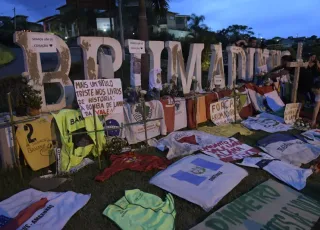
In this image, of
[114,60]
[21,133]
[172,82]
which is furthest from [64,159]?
[172,82]

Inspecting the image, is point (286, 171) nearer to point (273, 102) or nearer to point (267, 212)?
point (267, 212)

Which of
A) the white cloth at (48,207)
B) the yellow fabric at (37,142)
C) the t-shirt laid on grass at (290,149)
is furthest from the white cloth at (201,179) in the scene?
the yellow fabric at (37,142)

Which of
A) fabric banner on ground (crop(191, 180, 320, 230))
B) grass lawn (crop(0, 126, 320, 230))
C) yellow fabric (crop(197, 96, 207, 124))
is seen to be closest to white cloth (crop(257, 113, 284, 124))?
yellow fabric (crop(197, 96, 207, 124))

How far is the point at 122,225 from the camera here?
328 cm

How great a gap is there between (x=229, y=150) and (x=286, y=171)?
121 centimetres

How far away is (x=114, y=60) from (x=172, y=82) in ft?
6.21

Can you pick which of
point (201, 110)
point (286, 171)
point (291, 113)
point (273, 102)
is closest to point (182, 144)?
point (286, 171)

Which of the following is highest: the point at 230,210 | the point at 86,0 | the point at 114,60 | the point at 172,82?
the point at 86,0

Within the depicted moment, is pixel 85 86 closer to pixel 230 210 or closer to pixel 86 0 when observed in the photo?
pixel 230 210

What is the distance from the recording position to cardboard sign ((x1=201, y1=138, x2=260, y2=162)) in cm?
530

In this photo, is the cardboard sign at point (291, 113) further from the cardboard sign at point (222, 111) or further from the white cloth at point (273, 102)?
the cardboard sign at point (222, 111)

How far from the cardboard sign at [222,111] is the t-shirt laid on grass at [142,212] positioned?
443 centimetres

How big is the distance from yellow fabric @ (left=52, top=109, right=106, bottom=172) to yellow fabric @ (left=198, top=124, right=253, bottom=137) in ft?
9.73

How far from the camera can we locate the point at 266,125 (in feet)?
24.9
